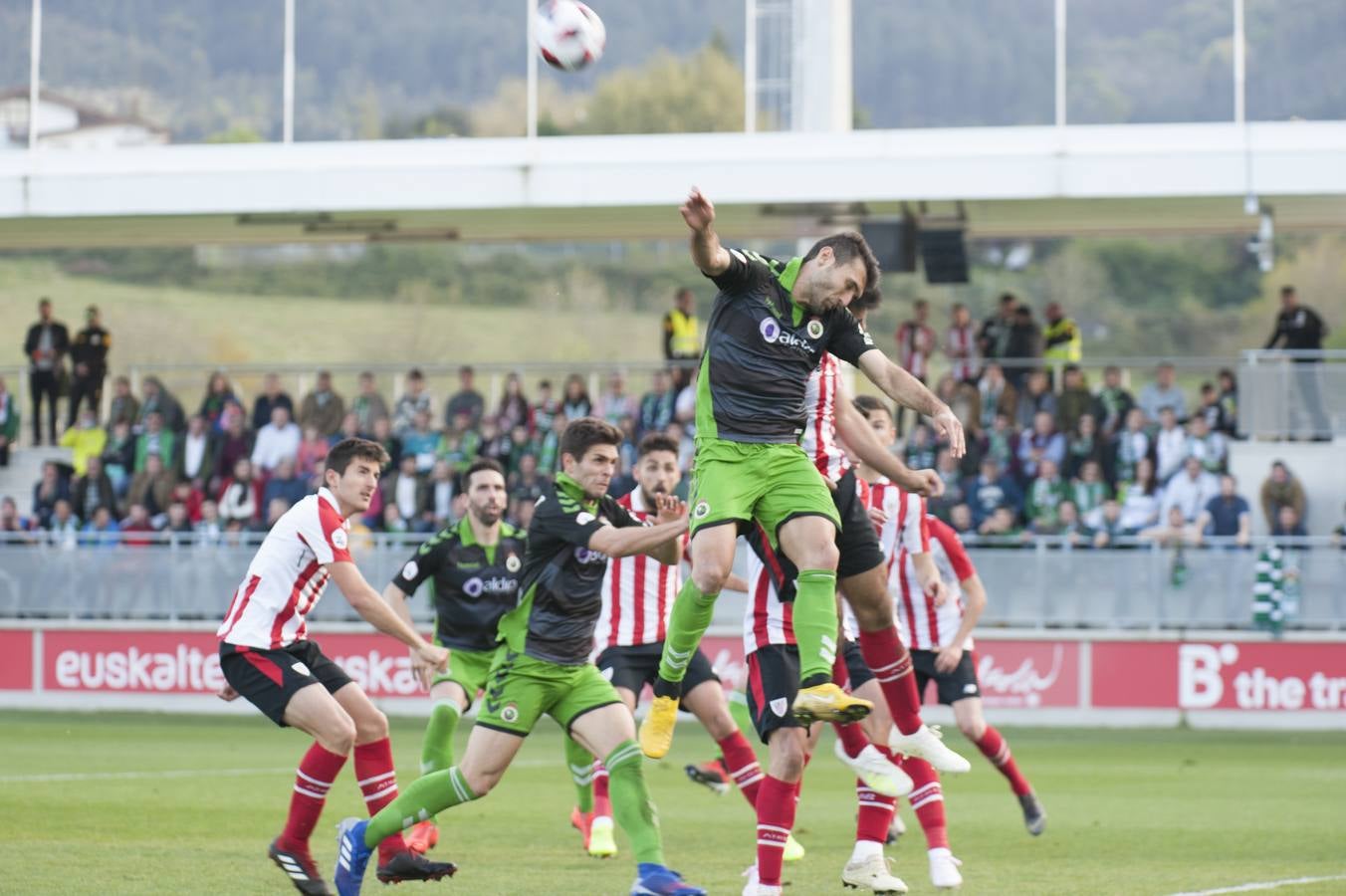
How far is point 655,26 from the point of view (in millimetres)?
26594

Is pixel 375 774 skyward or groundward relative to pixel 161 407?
groundward

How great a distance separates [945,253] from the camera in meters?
26.4

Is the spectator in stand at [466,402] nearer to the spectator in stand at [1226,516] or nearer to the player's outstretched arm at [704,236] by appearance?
the spectator in stand at [1226,516]

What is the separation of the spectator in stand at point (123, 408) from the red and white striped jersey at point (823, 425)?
1979 cm

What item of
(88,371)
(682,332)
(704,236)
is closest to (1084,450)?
(682,332)

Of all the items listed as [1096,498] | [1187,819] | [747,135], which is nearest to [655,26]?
[747,135]

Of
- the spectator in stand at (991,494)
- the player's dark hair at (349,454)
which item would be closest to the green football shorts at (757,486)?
the player's dark hair at (349,454)

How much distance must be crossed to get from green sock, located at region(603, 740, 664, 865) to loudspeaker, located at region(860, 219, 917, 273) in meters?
17.3

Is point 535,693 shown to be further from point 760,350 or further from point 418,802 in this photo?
point 760,350

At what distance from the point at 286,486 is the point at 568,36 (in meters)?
15.3

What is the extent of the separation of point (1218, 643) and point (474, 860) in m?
12.9

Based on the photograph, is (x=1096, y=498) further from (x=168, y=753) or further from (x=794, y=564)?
(x=794, y=564)

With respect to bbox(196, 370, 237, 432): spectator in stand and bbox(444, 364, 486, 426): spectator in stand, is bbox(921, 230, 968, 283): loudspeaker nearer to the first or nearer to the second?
bbox(444, 364, 486, 426): spectator in stand

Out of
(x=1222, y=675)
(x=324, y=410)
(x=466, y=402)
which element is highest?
(x=466, y=402)
